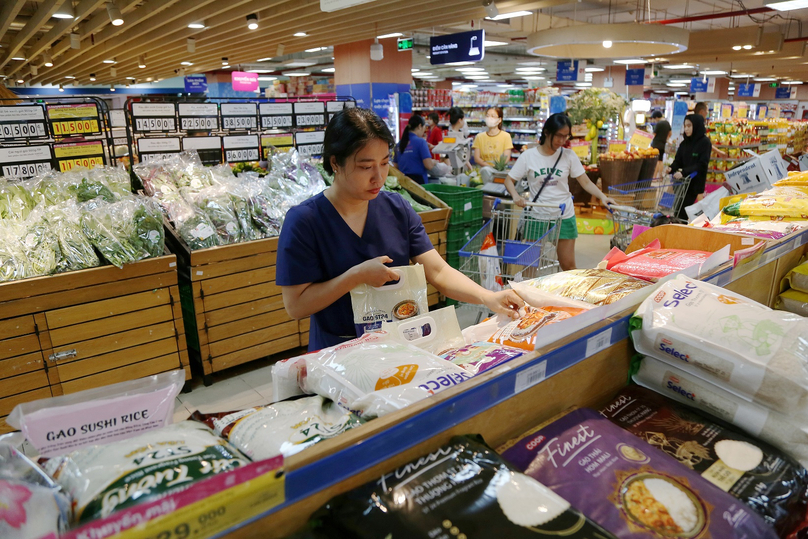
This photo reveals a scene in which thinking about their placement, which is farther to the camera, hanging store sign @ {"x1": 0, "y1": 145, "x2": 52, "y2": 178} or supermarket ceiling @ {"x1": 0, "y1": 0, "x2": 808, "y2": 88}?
supermarket ceiling @ {"x1": 0, "y1": 0, "x2": 808, "y2": 88}

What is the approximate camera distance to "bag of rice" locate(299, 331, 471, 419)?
3.16ft

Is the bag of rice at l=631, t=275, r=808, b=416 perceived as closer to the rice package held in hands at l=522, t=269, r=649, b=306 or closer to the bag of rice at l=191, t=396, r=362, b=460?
the rice package held in hands at l=522, t=269, r=649, b=306

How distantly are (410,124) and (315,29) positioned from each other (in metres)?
3.29

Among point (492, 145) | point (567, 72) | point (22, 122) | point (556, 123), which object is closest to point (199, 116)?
point (22, 122)

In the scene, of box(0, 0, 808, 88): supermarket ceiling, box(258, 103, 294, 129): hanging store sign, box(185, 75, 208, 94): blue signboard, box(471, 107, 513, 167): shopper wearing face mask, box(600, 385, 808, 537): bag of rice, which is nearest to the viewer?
box(600, 385, 808, 537): bag of rice

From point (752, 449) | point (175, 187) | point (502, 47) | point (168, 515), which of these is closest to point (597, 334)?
point (752, 449)

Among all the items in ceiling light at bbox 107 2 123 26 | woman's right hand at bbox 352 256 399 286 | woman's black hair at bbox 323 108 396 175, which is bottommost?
woman's right hand at bbox 352 256 399 286

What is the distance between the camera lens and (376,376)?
1.05m

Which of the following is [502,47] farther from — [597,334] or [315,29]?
[597,334]

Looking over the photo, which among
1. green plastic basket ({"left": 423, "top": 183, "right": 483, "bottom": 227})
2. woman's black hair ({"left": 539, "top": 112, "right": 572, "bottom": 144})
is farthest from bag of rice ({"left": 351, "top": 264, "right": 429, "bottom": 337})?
green plastic basket ({"left": 423, "top": 183, "right": 483, "bottom": 227})

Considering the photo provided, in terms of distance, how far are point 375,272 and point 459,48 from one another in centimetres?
815

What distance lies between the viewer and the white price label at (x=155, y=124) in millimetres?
4859

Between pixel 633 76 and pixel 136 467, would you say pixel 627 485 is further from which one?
pixel 633 76

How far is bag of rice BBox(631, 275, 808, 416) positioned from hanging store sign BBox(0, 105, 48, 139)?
5169 millimetres
